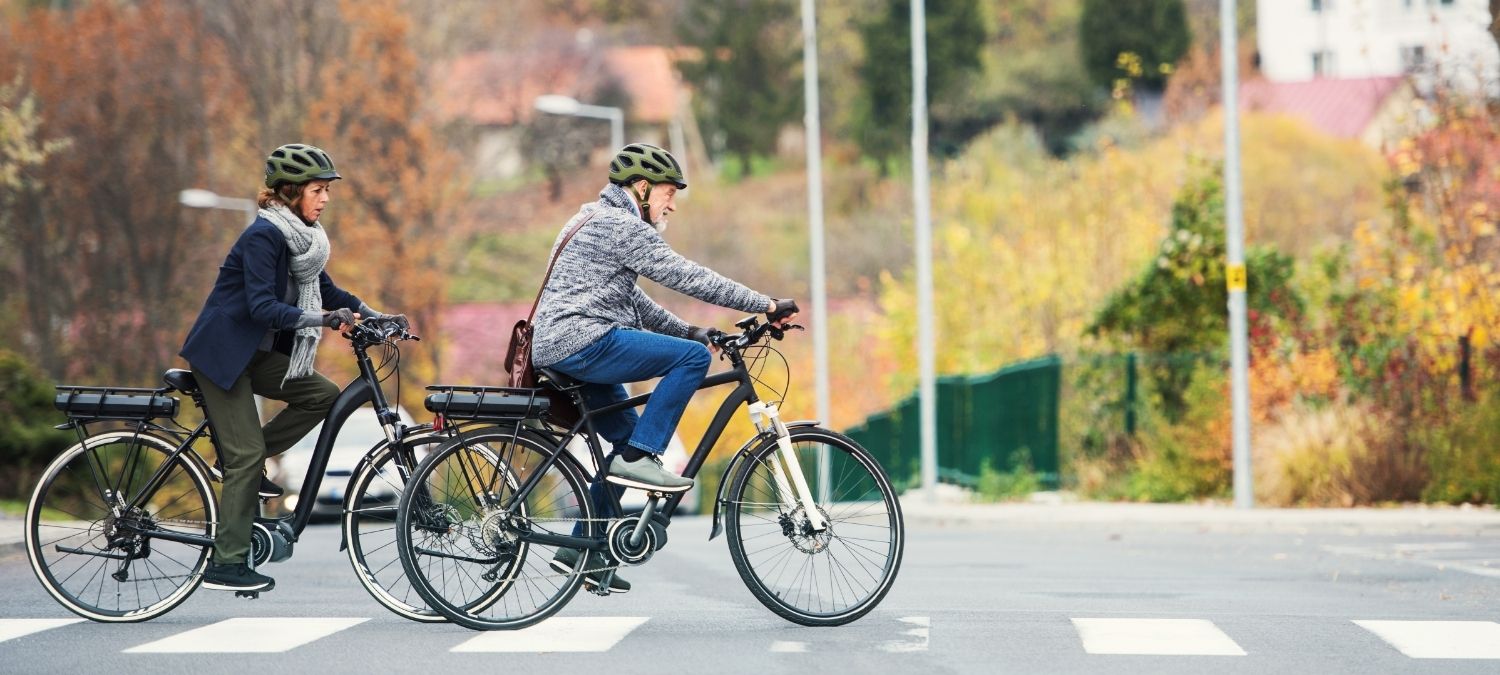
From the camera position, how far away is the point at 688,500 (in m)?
26.3

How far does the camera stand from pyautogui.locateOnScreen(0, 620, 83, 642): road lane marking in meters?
8.27

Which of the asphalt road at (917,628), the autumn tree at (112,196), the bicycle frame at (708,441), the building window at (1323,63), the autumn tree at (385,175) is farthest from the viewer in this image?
the building window at (1323,63)

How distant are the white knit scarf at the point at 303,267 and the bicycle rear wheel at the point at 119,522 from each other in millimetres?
600

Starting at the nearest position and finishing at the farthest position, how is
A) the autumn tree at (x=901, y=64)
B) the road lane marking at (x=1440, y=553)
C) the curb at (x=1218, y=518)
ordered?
the road lane marking at (x=1440, y=553) < the curb at (x=1218, y=518) < the autumn tree at (x=901, y=64)

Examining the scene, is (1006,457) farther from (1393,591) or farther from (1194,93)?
(1194,93)

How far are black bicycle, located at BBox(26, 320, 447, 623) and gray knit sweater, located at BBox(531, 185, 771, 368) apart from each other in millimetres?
699

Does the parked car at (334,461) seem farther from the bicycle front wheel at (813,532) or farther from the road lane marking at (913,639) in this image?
the bicycle front wheel at (813,532)

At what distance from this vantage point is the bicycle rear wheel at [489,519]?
26.5 feet

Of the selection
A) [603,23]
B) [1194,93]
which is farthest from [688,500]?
[603,23]

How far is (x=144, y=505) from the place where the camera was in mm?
8594

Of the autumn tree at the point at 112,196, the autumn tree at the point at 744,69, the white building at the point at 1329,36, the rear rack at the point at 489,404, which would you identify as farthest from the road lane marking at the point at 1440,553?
the autumn tree at the point at 744,69

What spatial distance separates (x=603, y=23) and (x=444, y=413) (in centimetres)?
7881

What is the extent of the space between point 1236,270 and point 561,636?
12.1 meters

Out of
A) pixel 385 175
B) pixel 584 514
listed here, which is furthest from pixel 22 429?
pixel 385 175
